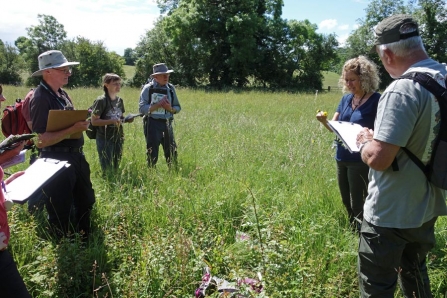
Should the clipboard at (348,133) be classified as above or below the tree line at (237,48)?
below

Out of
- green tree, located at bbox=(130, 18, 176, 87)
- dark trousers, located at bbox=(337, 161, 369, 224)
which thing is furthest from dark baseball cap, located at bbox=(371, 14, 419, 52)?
green tree, located at bbox=(130, 18, 176, 87)

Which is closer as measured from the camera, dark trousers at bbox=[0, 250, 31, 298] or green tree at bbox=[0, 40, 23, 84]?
dark trousers at bbox=[0, 250, 31, 298]

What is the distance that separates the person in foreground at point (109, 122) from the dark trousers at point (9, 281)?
113 inches

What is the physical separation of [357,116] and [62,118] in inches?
106

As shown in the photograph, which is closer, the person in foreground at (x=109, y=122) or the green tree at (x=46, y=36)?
the person in foreground at (x=109, y=122)

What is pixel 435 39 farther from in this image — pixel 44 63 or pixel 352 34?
pixel 44 63

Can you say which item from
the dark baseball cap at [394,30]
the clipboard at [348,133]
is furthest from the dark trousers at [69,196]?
the dark baseball cap at [394,30]

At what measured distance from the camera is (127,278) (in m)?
2.55

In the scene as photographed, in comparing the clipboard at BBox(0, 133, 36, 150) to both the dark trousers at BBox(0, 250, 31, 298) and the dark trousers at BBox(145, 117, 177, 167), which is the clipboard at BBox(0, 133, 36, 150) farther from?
the dark trousers at BBox(145, 117, 177, 167)

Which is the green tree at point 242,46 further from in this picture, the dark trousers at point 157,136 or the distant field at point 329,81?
the dark trousers at point 157,136

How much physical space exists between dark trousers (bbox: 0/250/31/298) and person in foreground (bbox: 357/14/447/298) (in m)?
1.96

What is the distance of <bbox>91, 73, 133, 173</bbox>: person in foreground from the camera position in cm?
466

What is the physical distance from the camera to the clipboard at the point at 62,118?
275 centimetres

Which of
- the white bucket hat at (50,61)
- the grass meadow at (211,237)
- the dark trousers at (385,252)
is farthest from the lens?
the white bucket hat at (50,61)
